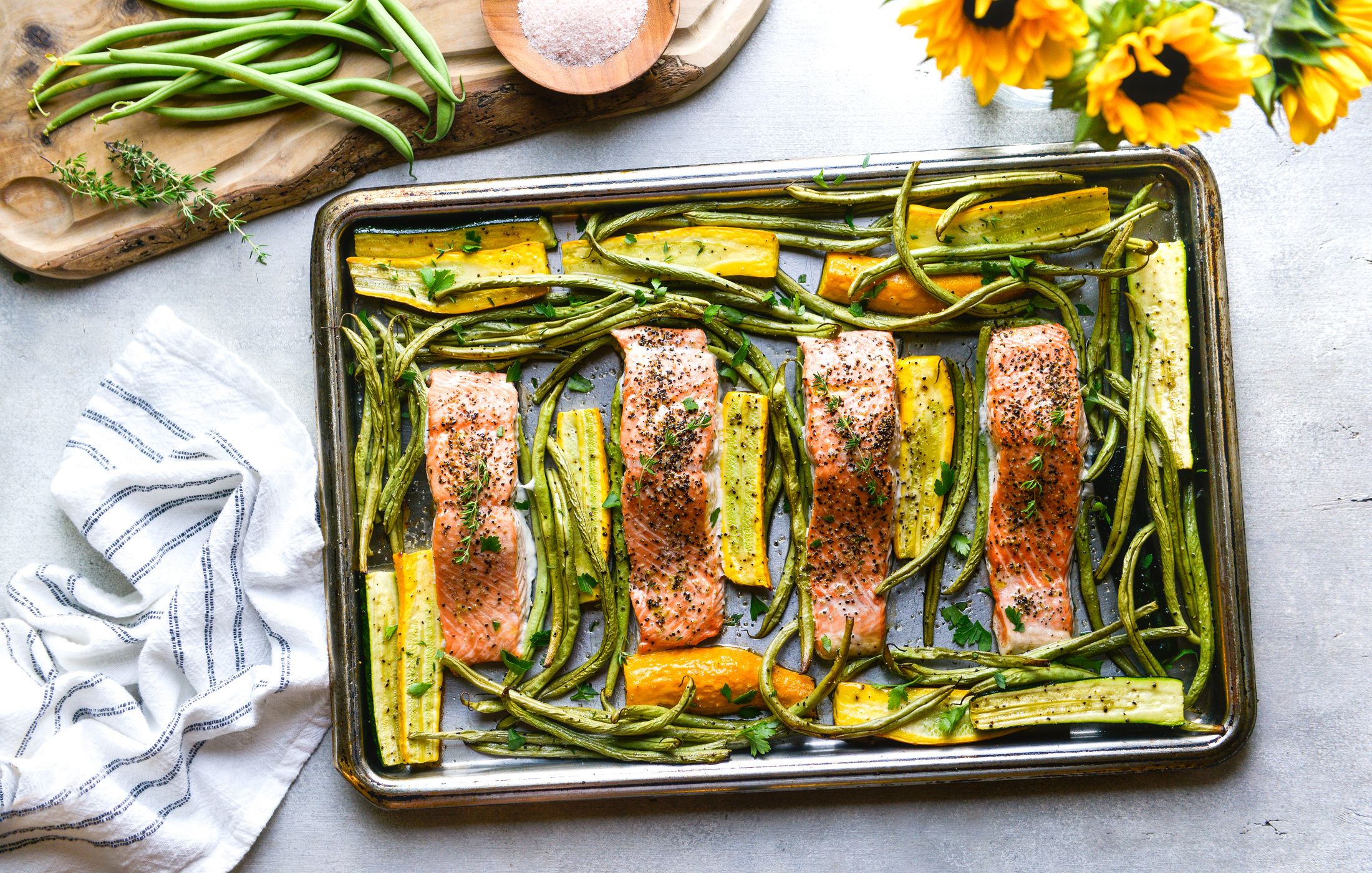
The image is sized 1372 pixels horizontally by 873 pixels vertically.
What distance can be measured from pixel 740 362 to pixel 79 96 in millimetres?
2486

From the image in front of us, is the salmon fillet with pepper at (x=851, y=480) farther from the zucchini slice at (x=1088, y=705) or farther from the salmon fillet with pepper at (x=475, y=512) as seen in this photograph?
the salmon fillet with pepper at (x=475, y=512)

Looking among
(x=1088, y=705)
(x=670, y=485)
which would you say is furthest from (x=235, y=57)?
(x=1088, y=705)

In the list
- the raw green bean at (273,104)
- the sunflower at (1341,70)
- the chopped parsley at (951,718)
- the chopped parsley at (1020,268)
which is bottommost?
the chopped parsley at (951,718)

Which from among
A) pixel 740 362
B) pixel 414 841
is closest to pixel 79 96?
pixel 740 362

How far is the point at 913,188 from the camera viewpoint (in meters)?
2.99

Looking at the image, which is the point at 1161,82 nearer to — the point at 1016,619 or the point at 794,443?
the point at 794,443

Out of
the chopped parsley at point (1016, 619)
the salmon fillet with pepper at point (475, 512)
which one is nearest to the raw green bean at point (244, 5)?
the salmon fillet with pepper at point (475, 512)

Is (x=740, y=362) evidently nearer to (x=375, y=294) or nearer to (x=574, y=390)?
(x=574, y=390)

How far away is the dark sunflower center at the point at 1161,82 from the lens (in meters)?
2.28

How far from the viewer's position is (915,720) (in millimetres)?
2949

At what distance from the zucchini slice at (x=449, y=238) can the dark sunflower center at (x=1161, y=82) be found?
180 cm

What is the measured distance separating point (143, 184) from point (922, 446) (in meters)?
2.83

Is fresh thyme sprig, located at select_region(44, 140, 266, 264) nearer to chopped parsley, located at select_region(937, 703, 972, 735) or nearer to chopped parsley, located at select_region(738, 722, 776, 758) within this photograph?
chopped parsley, located at select_region(738, 722, 776, 758)

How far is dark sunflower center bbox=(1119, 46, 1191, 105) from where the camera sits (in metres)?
2.28
